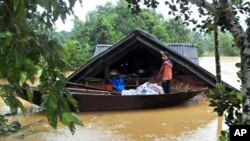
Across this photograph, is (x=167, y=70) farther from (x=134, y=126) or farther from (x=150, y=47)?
→ (x=134, y=126)

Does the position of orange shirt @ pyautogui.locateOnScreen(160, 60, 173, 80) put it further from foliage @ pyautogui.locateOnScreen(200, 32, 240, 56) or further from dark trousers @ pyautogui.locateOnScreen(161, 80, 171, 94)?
foliage @ pyautogui.locateOnScreen(200, 32, 240, 56)

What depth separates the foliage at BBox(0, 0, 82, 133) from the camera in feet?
5.53

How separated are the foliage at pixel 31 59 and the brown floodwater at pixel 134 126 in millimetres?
4212

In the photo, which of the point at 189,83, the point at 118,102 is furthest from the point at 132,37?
the point at 189,83

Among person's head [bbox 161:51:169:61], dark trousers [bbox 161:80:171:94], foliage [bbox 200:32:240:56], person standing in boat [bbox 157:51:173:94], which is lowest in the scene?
dark trousers [bbox 161:80:171:94]

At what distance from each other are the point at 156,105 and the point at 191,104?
4.85 ft

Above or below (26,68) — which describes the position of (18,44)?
above

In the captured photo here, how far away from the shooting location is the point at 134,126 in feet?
26.3

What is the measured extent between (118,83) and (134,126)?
3.28 meters

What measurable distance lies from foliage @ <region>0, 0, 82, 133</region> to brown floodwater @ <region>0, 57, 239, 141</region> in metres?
4.21

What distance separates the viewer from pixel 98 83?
11.4 m

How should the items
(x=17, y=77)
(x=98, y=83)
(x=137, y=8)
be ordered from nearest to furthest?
(x=17, y=77), (x=137, y=8), (x=98, y=83)

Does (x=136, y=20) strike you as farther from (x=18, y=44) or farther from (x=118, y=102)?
(x=18, y=44)

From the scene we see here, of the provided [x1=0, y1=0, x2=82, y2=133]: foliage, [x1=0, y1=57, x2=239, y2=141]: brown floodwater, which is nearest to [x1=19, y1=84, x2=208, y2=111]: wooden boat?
[x1=0, y1=57, x2=239, y2=141]: brown floodwater
